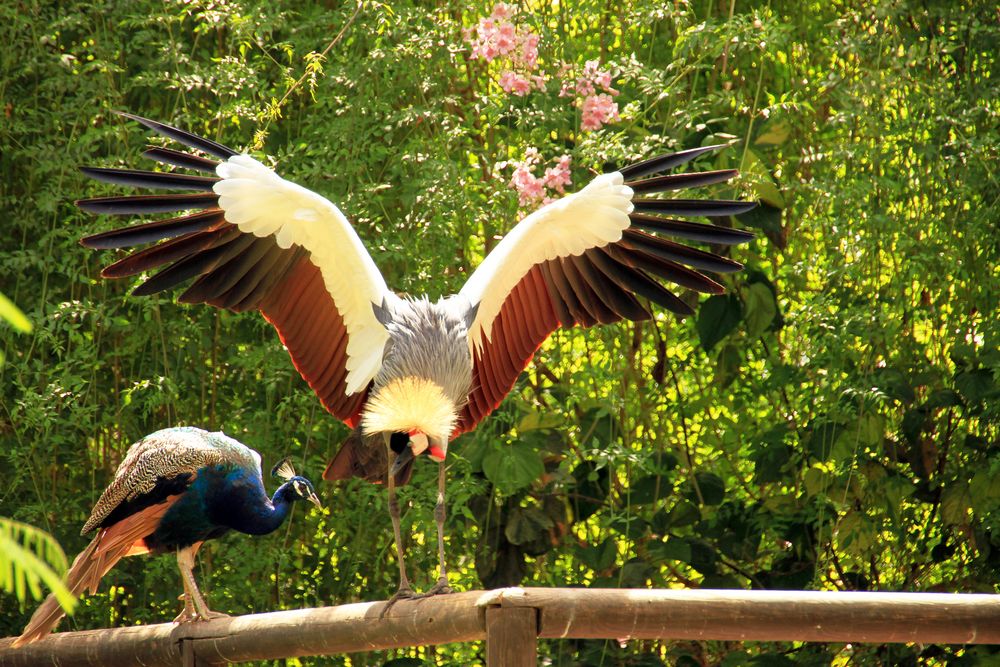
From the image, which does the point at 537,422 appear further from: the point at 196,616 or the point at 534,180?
the point at 196,616

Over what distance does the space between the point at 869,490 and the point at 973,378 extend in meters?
0.49

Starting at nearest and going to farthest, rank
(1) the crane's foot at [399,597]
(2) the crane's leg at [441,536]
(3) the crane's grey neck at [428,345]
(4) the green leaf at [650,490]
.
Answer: (1) the crane's foot at [399,597]
(2) the crane's leg at [441,536]
(3) the crane's grey neck at [428,345]
(4) the green leaf at [650,490]

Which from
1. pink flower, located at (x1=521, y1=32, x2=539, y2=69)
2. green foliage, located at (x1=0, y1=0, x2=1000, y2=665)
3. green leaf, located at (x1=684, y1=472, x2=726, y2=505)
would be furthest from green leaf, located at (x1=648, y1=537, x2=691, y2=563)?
pink flower, located at (x1=521, y1=32, x2=539, y2=69)

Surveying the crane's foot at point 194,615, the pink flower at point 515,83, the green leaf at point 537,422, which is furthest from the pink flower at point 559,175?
the crane's foot at point 194,615

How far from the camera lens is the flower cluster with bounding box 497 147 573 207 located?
11.9 feet

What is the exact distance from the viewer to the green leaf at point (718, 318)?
13.0ft

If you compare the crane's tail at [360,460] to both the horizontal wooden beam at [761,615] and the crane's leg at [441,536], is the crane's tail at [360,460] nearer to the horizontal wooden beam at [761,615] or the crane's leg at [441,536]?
the crane's leg at [441,536]

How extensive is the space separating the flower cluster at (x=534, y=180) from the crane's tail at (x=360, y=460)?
949 mm

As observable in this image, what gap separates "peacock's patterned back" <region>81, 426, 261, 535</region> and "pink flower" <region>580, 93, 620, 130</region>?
1496mm

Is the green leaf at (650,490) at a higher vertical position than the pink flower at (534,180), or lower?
lower

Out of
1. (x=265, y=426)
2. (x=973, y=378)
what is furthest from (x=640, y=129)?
(x=265, y=426)

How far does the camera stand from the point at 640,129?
398cm

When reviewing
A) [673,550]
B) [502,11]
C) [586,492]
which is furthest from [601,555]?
[502,11]

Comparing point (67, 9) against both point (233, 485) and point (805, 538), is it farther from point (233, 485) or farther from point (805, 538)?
point (805, 538)
